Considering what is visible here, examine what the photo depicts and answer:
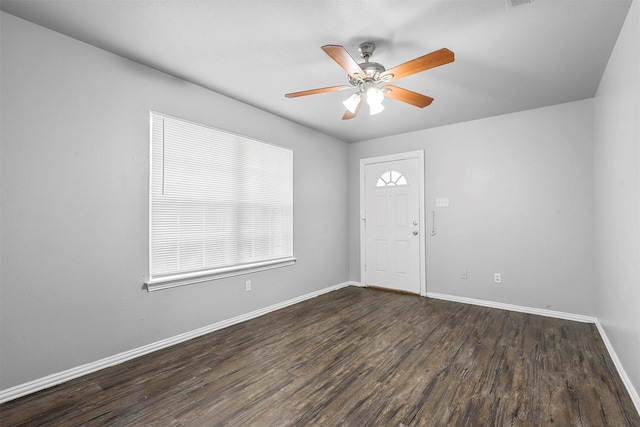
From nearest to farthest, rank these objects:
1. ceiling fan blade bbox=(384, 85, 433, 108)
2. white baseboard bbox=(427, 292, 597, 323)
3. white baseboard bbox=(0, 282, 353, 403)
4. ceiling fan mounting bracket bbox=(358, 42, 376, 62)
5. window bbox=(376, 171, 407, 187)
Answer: white baseboard bbox=(0, 282, 353, 403)
ceiling fan mounting bracket bbox=(358, 42, 376, 62)
ceiling fan blade bbox=(384, 85, 433, 108)
white baseboard bbox=(427, 292, 597, 323)
window bbox=(376, 171, 407, 187)

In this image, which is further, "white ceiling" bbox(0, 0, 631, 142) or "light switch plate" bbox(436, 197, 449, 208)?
"light switch plate" bbox(436, 197, 449, 208)

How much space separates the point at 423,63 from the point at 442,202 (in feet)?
9.25

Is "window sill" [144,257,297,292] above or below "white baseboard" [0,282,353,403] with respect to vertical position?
above

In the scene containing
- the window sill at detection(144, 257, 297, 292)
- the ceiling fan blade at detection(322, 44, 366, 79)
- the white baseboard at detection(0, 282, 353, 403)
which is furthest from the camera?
the window sill at detection(144, 257, 297, 292)

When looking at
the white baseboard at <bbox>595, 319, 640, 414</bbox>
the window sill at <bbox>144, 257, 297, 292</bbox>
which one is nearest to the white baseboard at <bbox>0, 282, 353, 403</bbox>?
the window sill at <bbox>144, 257, 297, 292</bbox>

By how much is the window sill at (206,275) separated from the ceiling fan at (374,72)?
197 centimetres

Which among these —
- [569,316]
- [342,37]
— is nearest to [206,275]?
[342,37]

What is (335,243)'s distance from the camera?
5.00 m

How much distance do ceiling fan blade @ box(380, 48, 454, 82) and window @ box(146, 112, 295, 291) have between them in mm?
1928

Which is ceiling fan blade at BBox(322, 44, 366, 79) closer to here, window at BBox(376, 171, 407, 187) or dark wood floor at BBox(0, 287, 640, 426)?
dark wood floor at BBox(0, 287, 640, 426)

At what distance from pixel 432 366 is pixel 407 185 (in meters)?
2.87

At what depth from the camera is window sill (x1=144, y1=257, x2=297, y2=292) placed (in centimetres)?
271

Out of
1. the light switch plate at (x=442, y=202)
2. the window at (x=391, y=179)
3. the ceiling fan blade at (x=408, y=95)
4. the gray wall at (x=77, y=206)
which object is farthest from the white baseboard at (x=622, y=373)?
the gray wall at (x=77, y=206)

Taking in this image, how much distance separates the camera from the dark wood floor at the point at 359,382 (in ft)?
5.94
